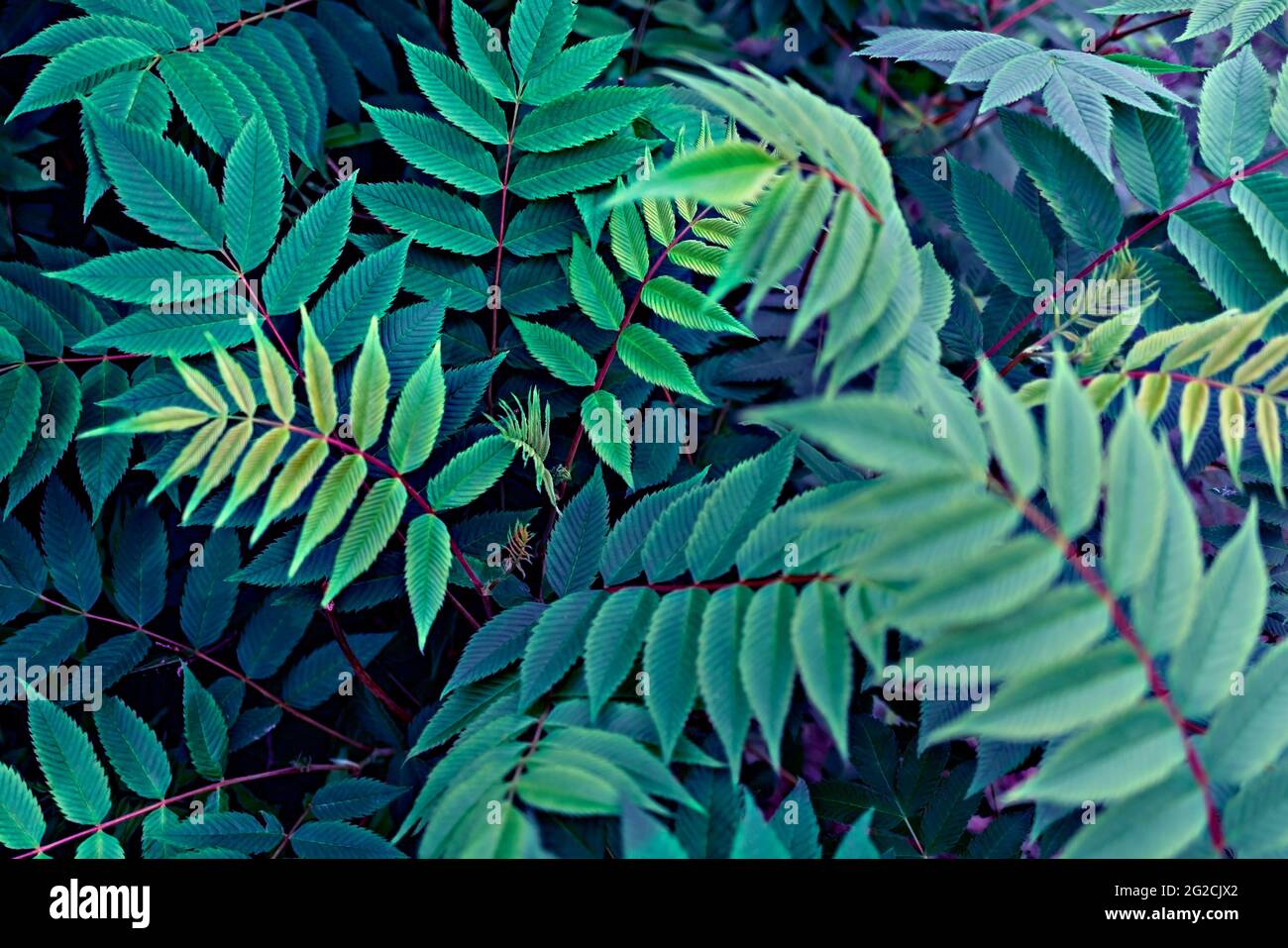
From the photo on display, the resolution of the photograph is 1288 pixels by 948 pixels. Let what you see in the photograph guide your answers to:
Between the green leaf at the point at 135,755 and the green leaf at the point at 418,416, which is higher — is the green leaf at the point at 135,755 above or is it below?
below

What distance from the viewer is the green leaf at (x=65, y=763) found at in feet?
3.45

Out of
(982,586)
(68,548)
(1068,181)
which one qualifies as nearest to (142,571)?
(68,548)

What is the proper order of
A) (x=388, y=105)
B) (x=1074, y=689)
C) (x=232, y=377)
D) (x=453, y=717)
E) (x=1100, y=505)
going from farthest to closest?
1. (x=388, y=105)
2. (x=1100, y=505)
3. (x=453, y=717)
4. (x=232, y=377)
5. (x=1074, y=689)

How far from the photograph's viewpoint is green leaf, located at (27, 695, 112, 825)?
1.05m

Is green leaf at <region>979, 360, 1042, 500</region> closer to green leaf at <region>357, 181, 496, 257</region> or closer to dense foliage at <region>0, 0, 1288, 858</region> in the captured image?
dense foliage at <region>0, 0, 1288, 858</region>

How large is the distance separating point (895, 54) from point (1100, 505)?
647 mm

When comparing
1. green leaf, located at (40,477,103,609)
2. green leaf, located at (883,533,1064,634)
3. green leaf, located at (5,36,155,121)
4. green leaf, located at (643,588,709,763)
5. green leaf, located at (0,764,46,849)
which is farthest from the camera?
green leaf, located at (40,477,103,609)

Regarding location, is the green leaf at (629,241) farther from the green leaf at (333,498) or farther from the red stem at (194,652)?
the red stem at (194,652)

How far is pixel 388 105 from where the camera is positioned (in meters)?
1.43

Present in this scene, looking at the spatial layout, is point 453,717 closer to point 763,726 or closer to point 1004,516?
point 763,726

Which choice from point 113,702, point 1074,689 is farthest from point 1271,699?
point 113,702

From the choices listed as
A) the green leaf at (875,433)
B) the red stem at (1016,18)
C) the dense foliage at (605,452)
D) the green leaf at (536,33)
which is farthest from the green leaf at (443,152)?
the red stem at (1016,18)

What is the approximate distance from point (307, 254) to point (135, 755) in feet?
2.01

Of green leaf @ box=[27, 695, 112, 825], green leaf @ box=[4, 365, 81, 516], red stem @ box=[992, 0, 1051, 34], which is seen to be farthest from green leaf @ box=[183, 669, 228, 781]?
red stem @ box=[992, 0, 1051, 34]
